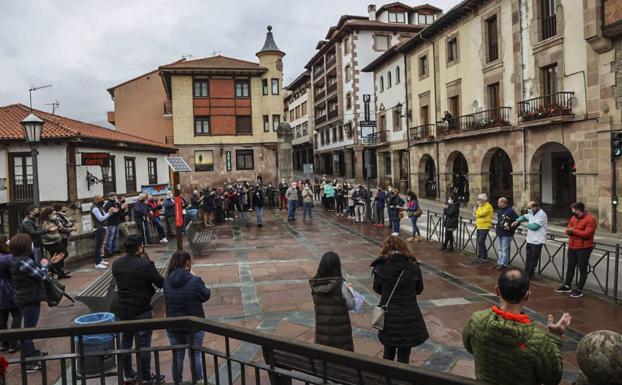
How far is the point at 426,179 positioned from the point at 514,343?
Result: 2860 cm

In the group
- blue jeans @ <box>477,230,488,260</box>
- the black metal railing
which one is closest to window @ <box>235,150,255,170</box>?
blue jeans @ <box>477,230,488,260</box>

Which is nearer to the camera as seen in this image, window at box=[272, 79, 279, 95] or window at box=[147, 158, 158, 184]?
window at box=[147, 158, 158, 184]

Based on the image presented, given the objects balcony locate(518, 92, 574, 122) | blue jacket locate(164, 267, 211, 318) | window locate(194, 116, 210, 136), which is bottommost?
blue jacket locate(164, 267, 211, 318)

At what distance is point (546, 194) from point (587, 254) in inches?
643

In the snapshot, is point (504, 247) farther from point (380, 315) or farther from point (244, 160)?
point (244, 160)

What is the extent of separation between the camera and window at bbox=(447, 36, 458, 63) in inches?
996

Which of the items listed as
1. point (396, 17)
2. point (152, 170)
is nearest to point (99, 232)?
point (152, 170)

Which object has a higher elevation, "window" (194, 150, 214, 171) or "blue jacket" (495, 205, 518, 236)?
"window" (194, 150, 214, 171)

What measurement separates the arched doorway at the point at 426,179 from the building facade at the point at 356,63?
7078mm

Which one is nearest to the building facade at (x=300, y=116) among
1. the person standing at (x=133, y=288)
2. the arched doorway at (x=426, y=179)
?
the arched doorway at (x=426, y=179)

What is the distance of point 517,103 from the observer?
66.0 ft

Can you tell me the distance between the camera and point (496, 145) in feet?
70.7

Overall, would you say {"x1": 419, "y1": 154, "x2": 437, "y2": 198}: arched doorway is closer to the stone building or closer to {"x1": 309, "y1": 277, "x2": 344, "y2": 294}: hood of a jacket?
the stone building

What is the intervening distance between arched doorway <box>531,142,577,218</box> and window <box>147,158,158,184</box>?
20.2 metres
